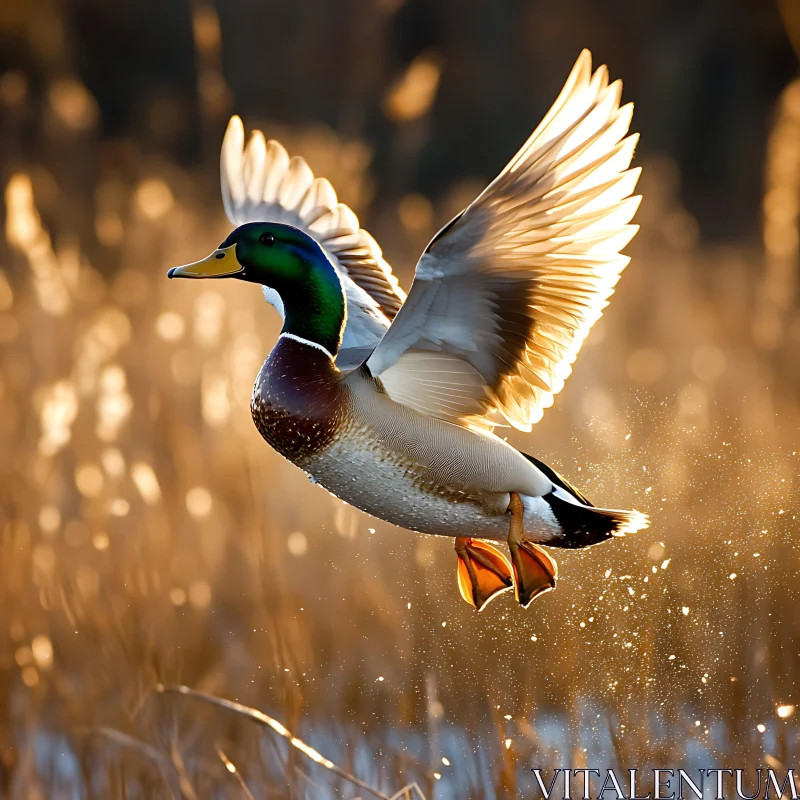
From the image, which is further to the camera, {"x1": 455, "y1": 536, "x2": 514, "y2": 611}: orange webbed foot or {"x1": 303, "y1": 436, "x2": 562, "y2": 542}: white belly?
{"x1": 455, "y1": 536, "x2": 514, "y2": 611}: orange webbed foot

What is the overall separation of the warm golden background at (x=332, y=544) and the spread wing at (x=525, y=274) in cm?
62

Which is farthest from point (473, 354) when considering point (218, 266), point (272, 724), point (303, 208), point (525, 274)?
point (303, 208)

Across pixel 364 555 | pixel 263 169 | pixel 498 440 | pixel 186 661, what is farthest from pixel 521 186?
pixel 186 661

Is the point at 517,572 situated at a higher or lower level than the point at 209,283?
lower

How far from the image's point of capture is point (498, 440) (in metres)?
2.66

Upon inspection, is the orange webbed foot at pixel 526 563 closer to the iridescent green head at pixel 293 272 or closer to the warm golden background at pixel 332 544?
the warm golden background at pixel 332 544

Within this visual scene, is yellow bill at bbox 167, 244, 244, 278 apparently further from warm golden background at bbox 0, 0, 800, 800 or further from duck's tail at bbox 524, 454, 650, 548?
duck's tail at bbox 524, 454, 650, 548

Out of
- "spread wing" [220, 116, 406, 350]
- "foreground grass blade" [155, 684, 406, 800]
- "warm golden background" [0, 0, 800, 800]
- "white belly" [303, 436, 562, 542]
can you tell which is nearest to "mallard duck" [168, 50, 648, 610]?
"white belly" [303, 436, 562, 542]

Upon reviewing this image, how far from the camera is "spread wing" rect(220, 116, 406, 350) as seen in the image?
3.57m

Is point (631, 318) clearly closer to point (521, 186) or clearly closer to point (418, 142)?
point (418, 142)

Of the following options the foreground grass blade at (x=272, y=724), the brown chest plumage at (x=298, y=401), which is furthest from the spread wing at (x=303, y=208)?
the foreground grass blade at (x=272, y=724)

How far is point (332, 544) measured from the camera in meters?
4.17

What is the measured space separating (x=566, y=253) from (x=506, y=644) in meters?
1.61

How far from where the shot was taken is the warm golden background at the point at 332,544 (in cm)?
299
